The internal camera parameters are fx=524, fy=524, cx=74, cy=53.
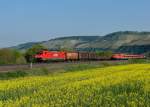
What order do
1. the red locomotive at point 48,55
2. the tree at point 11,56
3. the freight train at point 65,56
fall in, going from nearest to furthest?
the red locomotive at point 48,55
the freight train at point 65,56
the tree at point 11,56

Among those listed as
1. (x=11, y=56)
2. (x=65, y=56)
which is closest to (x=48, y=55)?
(x=65, y=56)

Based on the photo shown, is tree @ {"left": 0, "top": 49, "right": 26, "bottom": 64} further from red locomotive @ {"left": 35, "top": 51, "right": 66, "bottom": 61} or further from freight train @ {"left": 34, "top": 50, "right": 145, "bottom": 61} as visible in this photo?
red locomotive @ {"left": 35, "top": 51, "right": 66, "bottom": 61}

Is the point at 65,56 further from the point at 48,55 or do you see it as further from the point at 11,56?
the point at 11,56

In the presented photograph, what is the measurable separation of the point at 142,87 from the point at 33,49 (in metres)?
105

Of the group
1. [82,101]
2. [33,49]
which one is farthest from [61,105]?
[33,49]

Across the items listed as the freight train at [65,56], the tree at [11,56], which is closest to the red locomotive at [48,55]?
the freight train at [65,56]

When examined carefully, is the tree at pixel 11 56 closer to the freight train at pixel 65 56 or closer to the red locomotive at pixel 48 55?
the freight train at pixel 65 56

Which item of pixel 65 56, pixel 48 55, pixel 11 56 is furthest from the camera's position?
pixel 65 56

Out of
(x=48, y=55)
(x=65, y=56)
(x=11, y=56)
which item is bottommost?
(x=65, y=56)

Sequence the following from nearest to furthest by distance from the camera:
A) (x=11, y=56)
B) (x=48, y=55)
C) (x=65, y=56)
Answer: (x=48, y=55) → (x=11, y=56) → (x=65, y=56)

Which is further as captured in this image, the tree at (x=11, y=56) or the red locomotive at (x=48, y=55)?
the tree at (x=11, y=56)

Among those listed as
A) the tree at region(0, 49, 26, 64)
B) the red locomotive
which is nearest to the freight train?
the red locomotive

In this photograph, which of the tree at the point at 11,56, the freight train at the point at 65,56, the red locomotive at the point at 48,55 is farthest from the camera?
the tree at the point at 11,56

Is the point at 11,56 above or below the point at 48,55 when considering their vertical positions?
below
